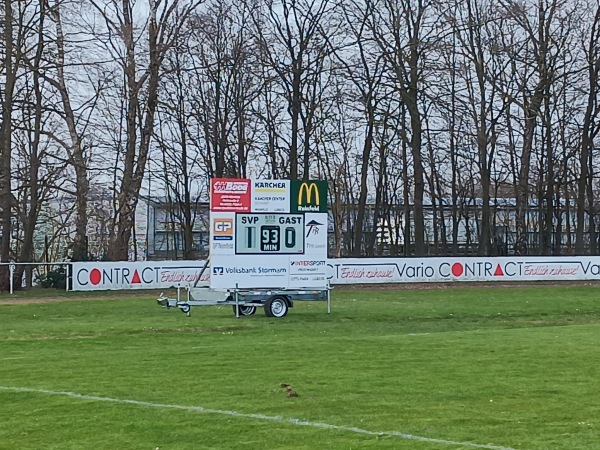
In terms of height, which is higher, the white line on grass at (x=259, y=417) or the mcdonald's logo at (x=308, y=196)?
the mcdonald's logo at (x=308, y=196)

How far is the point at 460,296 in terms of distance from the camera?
36.9 m

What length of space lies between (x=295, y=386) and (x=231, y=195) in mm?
15473

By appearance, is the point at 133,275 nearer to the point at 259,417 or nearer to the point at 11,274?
the point at 11,274

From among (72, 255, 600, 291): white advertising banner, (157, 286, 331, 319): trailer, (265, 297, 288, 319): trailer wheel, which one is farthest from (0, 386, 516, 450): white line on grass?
(72, 255, 600, 291): white advertising banner

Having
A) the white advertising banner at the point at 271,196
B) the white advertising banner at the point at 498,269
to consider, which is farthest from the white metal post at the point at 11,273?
the white advertising banner at the point at 498,269

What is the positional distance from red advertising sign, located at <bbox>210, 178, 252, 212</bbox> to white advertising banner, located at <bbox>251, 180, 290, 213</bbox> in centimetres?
21

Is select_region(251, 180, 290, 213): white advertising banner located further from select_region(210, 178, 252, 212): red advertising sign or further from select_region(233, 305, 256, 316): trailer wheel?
select_region(233, 305, 256, 316): trailer wheel

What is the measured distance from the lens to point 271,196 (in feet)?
90.4

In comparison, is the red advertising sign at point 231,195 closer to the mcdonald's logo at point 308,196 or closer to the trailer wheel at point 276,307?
the mcdonald's logo at point 308,196

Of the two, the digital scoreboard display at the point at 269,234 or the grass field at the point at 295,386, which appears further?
the digital scoreboard display at the point at 269,234

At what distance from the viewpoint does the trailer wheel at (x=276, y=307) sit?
27.5 meters

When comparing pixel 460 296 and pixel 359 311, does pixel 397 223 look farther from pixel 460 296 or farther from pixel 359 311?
pixel 359 311

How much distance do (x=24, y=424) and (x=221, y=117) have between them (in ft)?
160

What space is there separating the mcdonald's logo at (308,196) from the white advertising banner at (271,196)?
0.21 metres
